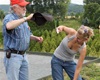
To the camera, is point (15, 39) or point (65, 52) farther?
point (65, 52)

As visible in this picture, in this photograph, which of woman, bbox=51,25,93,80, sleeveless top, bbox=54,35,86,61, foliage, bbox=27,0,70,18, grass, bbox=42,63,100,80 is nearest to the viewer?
woman, bbox=51,25,93,80

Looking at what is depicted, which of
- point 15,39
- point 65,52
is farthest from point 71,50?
point 15,39

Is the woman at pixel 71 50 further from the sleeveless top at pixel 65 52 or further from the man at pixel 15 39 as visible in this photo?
the man at pixel 15 39

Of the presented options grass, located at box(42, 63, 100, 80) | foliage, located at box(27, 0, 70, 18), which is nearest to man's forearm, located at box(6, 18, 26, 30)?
grass, located at box(42, 63, 100, 80)

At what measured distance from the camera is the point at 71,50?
5.18 meters

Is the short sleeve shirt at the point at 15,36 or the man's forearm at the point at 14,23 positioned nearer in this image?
the man's forearm at the point at 14,23

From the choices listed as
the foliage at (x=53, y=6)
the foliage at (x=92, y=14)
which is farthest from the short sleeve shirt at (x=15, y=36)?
the foliage at (x=53, y=6)

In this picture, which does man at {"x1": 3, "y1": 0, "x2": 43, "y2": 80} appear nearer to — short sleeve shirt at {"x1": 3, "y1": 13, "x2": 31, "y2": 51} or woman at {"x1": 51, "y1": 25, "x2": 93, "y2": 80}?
short sleeve shirt at {"x1": 3, "y1": 13, "x2": 31, "y2": 51}

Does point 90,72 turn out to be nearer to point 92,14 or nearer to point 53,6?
point 92,14

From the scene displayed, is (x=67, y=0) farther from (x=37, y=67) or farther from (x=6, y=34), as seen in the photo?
(x=6, y=34)

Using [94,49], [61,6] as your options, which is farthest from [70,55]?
[61,6]

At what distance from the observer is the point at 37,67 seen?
9.45 m

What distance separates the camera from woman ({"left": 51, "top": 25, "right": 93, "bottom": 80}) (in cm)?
488

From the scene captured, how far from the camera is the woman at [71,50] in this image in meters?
4.88
